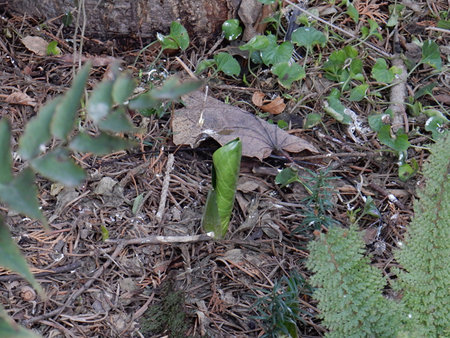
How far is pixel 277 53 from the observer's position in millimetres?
2531

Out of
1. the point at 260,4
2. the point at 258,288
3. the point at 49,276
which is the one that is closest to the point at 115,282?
the point at 49,276

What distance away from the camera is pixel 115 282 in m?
1.87

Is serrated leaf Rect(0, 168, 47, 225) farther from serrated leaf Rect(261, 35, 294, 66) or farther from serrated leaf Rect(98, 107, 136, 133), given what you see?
serrated leaf Rect(261, 35, 294, 66)

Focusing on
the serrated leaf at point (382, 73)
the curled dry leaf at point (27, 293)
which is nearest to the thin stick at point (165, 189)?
the curled dry leaf at point (27, 293)

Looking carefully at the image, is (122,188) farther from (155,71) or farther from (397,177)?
(397,177)

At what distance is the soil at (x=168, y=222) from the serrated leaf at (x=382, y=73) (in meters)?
0.13

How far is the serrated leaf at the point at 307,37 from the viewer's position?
8.52ft

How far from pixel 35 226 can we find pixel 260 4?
58.1 inches

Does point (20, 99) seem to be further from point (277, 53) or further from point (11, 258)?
point (11, 258)

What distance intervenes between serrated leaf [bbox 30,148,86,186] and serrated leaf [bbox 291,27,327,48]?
2.07 m

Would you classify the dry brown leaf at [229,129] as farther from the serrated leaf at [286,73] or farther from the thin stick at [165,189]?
the serrated leaf at [286,73]

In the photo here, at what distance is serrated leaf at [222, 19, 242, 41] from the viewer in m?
2.59

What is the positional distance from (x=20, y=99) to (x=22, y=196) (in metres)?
1.79

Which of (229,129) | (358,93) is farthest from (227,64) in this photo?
(358,93)
